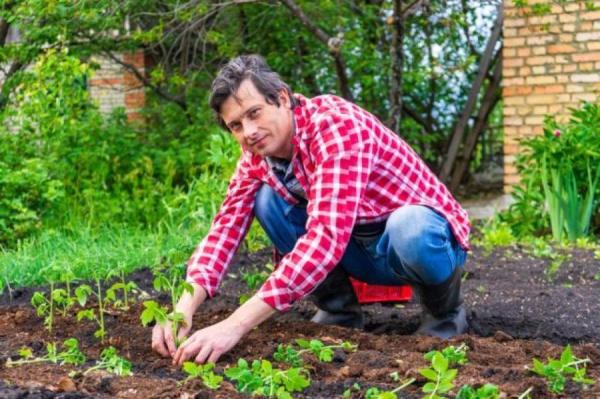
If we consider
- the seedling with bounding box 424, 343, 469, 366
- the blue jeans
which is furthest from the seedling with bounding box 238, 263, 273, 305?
the seedling with bounding box 424, 343, 469, 366

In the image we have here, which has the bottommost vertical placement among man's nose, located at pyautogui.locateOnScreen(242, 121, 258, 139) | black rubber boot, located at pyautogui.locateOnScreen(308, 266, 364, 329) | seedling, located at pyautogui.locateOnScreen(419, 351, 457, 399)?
black rubber boot, located at pyautogui.locateOnScreen(308, 266, 364, 329)

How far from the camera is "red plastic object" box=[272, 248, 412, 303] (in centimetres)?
445

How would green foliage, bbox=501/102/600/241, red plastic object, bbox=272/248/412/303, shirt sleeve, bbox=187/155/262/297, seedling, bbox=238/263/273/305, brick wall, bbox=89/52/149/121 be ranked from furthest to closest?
brick wall, bbox=89/52/149/121 < green foliage, bbox=501/102/600/241 < seedling, bbox=238/263/273/305 < red plastic object, bbox=272/248/412/303 < shirt sleeve, bbox=187/155/262/297

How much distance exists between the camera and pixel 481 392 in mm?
2410

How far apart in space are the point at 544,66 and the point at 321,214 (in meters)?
5.89

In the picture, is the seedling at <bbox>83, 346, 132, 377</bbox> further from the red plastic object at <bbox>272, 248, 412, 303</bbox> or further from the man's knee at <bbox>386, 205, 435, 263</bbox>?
the red plastic object at <bbox>272, 248, 412, 303</bbox>

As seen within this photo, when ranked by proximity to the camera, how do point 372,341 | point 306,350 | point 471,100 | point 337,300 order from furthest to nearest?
point 471,100 < point 337,300 < point 372,341 < point 306,350

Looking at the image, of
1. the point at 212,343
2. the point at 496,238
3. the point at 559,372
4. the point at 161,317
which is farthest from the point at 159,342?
the point at 496,238

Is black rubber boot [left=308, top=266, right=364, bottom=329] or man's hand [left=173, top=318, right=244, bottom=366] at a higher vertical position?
man's hand [left=173, top=318, right=244, bottom=366]

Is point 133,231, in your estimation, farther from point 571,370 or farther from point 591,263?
point 571,370

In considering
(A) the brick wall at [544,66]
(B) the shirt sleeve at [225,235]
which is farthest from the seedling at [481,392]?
(A) the brick wall at [544,66]

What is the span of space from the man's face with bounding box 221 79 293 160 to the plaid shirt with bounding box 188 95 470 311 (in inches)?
2.5

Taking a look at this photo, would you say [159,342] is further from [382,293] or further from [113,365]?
[382,293]

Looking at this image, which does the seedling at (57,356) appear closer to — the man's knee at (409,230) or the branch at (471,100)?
the man's knee at (409,230)
